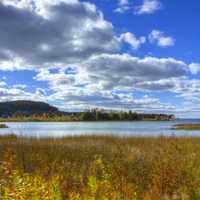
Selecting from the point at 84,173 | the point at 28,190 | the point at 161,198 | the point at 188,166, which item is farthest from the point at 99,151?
the point at 28,190

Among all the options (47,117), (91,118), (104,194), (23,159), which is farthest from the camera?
(47,117)

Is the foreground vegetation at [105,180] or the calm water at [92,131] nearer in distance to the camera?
the foreground vegetation at [105,180]

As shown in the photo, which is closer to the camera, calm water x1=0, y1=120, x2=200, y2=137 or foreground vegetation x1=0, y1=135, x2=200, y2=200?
foreground vegetation x1=0, y1=135, x2=200, y2=200

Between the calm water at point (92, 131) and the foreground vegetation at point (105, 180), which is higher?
the calm water at point (92, 131)

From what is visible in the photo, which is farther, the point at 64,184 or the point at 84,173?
the point at 84,173

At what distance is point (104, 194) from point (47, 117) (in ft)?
598

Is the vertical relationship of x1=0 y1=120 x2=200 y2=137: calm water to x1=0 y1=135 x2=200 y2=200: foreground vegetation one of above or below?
above

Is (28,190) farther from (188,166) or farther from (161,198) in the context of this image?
(188,166)

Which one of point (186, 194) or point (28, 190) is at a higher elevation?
point (28, 190)

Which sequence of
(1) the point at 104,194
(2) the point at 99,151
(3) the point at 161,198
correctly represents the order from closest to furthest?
1. (1) the point at 104,194
2. (3) the point at 161,198
3. (2) the point at 99,151

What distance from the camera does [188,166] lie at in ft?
31.9

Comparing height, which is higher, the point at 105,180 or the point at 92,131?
the point at 92,131

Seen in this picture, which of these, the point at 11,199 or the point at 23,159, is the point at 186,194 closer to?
the point at 11,199

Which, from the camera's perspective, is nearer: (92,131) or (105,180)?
(105,180)
